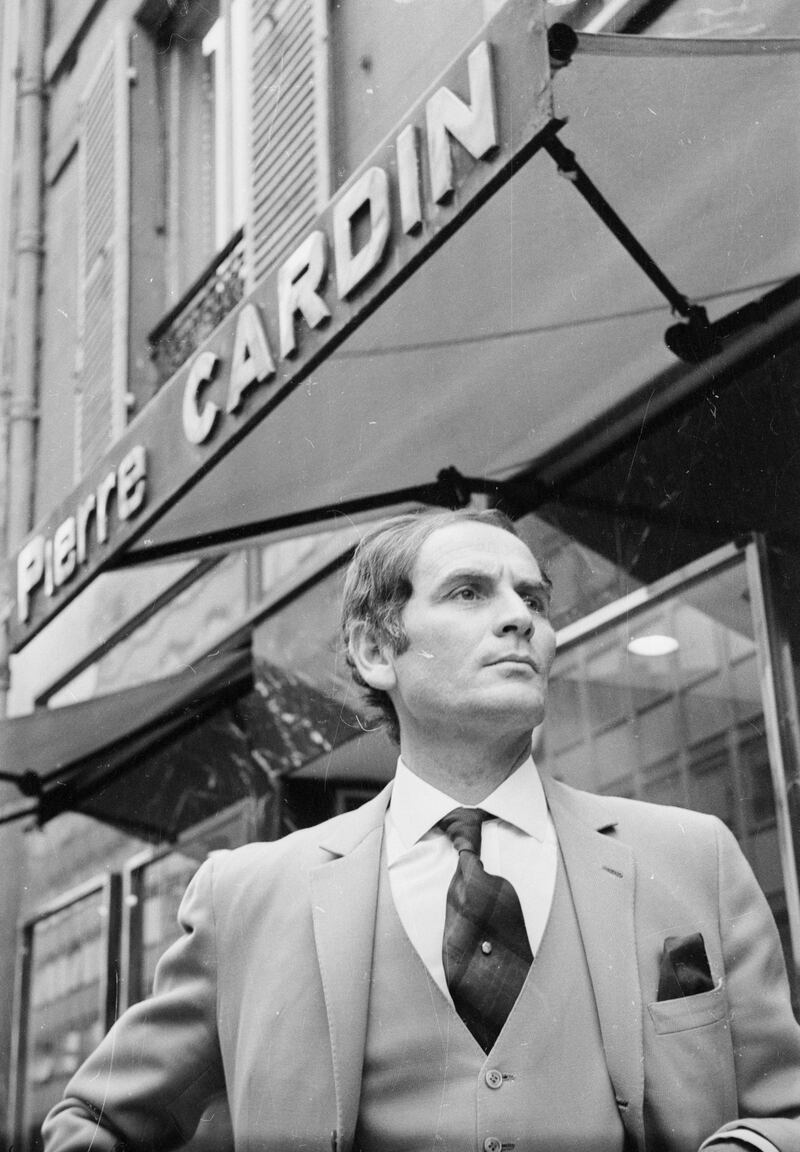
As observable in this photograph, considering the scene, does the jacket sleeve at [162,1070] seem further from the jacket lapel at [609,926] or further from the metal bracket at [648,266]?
the metal bracket at [648,266]

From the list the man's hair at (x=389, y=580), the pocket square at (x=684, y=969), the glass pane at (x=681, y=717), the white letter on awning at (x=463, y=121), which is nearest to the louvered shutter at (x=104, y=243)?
the white letter on awning at (x=463, y=121)

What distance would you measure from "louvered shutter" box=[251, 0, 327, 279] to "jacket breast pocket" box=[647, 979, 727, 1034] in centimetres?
184

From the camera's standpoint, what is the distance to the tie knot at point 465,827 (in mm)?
1908

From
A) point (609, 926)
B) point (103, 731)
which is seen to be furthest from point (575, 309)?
point (103, 731)

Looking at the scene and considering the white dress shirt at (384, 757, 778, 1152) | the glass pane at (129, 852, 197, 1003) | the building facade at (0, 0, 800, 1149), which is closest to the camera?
the white dress shirt at (384, 757, 778, 1152)

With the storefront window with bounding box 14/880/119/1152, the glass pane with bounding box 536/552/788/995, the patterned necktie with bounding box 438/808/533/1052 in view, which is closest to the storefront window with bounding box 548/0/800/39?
the glass pane with bounding box 536/552/788/995

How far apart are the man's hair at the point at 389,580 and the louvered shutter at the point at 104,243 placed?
1.52 m

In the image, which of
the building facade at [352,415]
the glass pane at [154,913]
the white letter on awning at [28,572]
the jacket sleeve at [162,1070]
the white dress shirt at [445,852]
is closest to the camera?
the white dress shirt at [445,852]

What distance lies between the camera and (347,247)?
8.33ft

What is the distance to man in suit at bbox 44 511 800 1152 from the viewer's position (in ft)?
5.53

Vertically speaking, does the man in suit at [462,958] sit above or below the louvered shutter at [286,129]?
below

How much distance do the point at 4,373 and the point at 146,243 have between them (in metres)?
0.55

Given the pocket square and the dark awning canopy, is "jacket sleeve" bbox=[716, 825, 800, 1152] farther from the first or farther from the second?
the dark awning canopy

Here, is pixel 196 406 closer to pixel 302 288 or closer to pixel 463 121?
pixel 302 288
